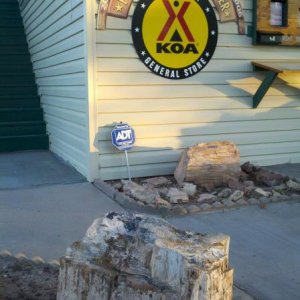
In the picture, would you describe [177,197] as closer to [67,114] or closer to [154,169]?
[154,169]

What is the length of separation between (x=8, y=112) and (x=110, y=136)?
3.88 meters

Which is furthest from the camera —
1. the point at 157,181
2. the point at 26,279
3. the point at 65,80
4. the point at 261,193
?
the point at 65,80

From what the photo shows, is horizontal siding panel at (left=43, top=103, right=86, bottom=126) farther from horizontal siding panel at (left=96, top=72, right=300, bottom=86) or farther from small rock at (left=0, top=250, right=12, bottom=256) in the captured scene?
small rock at (left=0, top=250, right=12, bottom=256)

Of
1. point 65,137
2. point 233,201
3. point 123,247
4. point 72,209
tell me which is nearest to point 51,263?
point 123,247

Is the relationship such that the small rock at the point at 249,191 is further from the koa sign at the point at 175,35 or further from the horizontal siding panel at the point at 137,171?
the koa sign at the point at 175,35

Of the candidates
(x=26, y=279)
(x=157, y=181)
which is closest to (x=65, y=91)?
(x=157, y=181)

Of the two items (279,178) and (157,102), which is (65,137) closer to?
(157,102)

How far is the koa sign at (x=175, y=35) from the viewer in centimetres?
674

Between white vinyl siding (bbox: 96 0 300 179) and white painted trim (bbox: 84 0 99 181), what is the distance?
3.1 inches

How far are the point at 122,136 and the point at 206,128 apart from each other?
1487 mm

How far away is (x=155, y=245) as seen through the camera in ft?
8.55

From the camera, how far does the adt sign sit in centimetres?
651

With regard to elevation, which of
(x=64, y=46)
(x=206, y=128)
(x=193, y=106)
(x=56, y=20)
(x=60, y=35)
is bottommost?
(x=206, y=128)

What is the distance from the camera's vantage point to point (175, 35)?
6945 mm
